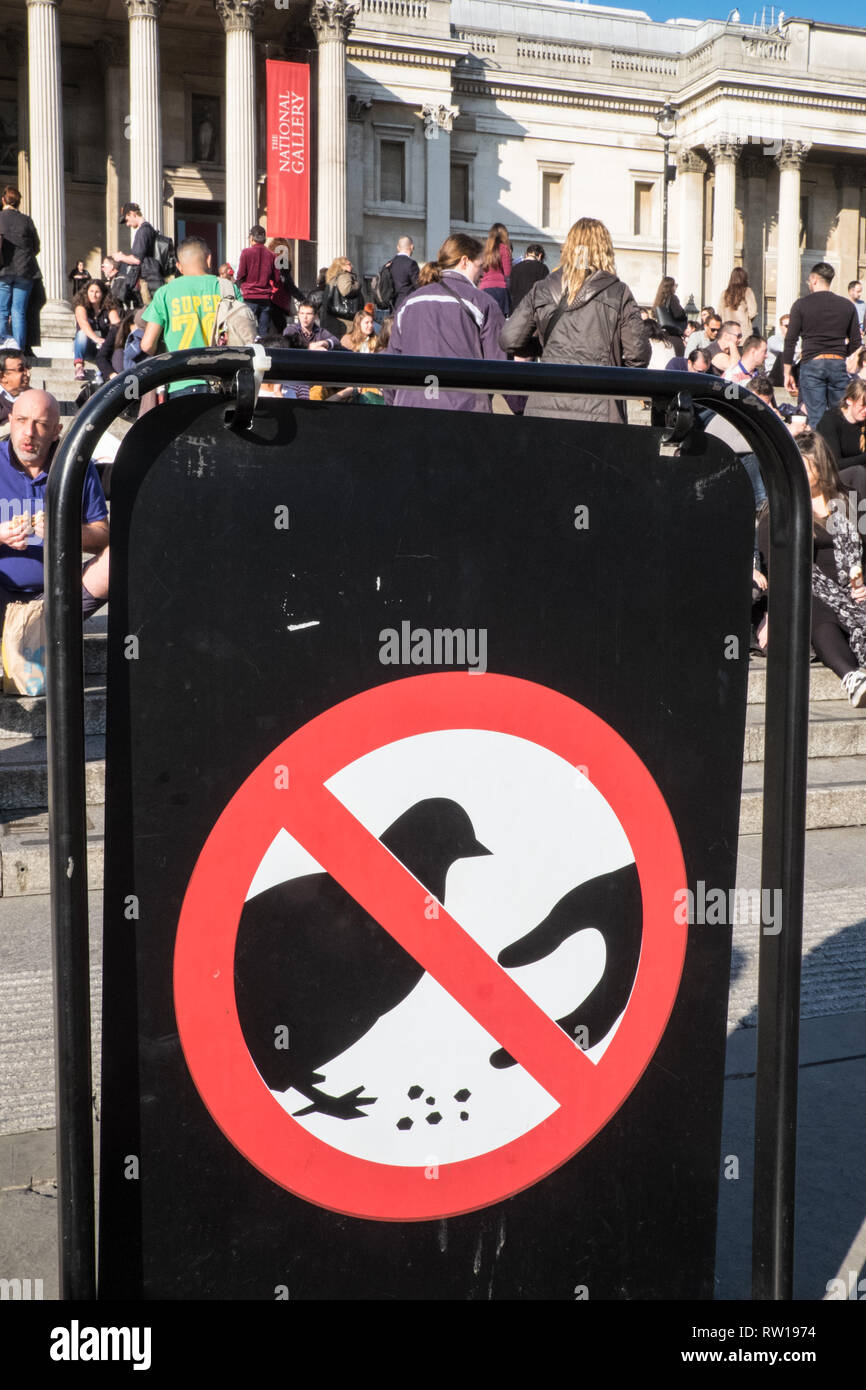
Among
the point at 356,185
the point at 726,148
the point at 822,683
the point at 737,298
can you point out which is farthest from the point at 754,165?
the point at 822,683

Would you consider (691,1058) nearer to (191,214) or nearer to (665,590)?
(665,590)

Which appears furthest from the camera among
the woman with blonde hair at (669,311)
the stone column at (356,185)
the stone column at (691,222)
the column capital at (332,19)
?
the stone column at (691,222)

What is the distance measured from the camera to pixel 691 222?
51.3 metres

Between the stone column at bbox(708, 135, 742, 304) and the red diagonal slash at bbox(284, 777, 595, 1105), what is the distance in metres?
51.2

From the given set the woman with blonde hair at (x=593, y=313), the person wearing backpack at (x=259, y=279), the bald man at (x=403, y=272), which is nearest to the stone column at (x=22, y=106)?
the bald man at (x=403, y=272)

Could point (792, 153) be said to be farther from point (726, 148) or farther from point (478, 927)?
point (478, 927)

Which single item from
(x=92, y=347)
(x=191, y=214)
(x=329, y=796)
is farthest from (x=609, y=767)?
(x=191, y=214)

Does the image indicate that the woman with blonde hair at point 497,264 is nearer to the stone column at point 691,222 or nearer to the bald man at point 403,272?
the bald man at point 403,272

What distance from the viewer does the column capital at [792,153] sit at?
50.9 meters

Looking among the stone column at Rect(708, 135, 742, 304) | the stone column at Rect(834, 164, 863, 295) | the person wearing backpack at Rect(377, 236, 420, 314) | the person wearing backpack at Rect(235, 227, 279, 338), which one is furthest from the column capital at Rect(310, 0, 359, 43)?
the person wearing backpack at Rect(235, 227, 279, 338)

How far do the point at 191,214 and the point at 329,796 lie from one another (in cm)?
4364

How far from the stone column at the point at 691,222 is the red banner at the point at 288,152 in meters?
26.4

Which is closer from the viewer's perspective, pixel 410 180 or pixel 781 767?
pixel 781 767

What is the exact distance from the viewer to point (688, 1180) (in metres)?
1.80
